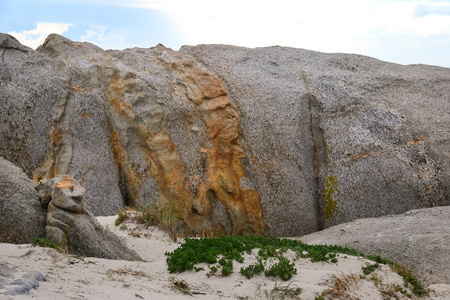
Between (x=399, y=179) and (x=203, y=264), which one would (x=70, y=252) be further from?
(x=399, y=179)

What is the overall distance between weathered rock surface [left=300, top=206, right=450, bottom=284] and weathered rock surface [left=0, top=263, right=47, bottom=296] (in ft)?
19.4

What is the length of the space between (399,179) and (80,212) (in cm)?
854

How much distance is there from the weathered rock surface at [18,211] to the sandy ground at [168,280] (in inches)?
24.7

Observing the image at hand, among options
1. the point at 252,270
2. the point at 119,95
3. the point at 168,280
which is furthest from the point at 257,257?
the point at 119,95

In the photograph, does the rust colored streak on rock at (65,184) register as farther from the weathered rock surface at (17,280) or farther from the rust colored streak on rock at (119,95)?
the rust colored streak on rock at (119,95)

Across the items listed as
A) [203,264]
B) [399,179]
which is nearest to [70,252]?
[203,264]

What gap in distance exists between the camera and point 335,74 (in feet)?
48.7

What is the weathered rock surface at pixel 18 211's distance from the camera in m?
6.80

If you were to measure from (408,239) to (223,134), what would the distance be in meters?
4.98

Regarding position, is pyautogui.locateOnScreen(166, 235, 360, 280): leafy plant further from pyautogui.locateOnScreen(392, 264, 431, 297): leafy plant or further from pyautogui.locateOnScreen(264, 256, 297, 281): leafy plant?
pyautogui.locateOnScreen(392, 264, 431, 297): leafy plant

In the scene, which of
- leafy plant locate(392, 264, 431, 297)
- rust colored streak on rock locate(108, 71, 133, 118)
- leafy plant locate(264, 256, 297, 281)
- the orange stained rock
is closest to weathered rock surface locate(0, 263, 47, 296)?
leafy plant locate(264, 256, 297, 281)

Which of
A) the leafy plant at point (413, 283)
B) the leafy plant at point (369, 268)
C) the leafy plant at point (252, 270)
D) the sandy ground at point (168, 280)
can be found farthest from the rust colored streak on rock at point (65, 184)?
the leafy plant at point (413, 283)

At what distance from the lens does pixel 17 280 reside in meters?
4.73

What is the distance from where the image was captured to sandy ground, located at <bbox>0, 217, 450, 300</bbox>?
17.0 feet
